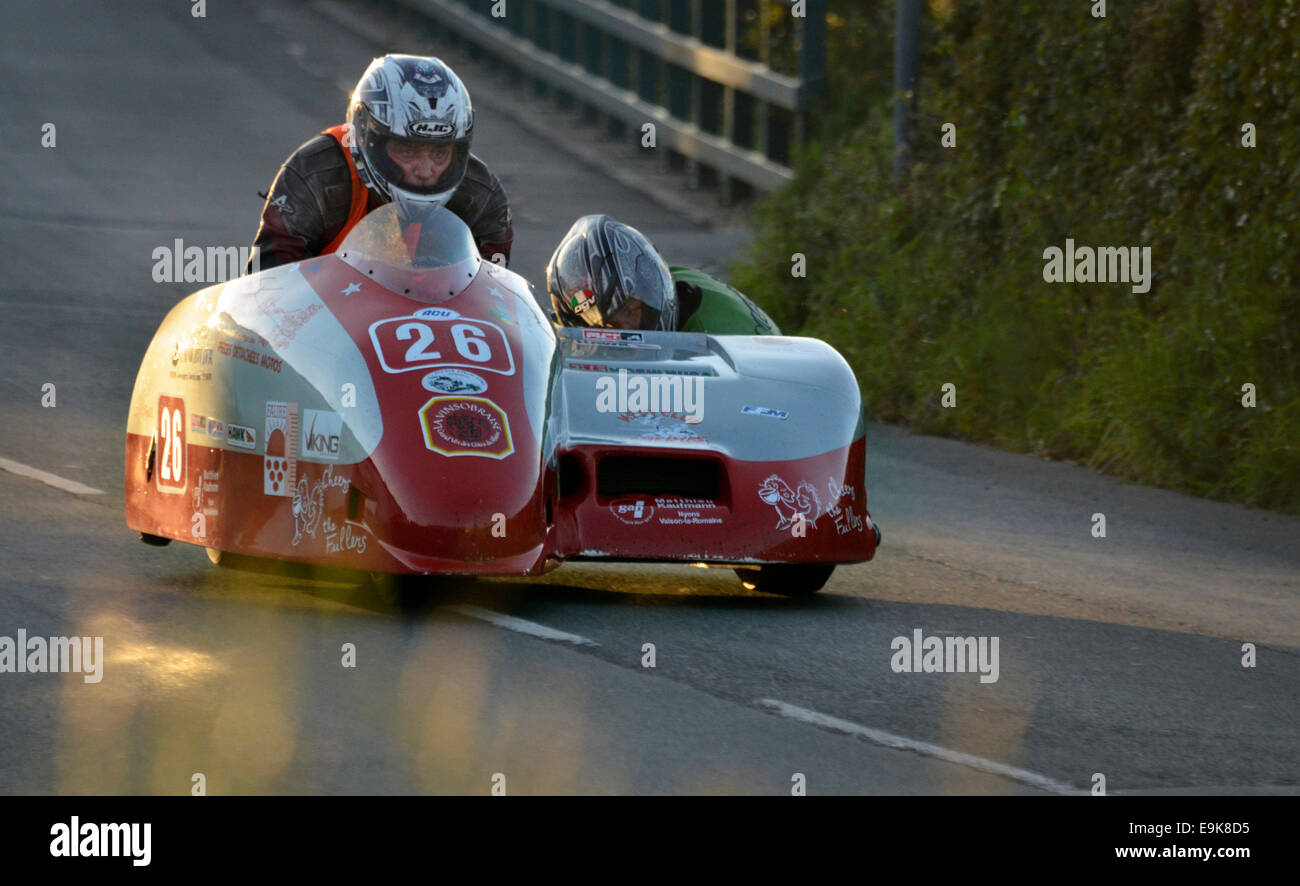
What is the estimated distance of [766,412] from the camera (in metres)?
8.69

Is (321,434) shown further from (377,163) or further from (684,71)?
(684,71)

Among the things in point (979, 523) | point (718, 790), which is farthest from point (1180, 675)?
point (979, 523)

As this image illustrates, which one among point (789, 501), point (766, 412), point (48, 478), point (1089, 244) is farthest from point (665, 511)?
point (1089, 244)

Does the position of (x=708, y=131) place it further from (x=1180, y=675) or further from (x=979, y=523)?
(x=1180, y=675)

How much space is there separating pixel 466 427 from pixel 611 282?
211cm

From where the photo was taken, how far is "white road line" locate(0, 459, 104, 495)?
10227mm

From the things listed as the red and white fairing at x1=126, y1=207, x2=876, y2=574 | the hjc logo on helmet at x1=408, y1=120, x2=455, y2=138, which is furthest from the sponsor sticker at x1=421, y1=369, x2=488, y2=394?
the hjc logo on helmet at x1=408, y1=120, x2=455, y2=138

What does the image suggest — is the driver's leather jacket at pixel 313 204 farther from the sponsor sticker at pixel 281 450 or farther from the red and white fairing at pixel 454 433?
the sponsor sticker at pixel 281 450

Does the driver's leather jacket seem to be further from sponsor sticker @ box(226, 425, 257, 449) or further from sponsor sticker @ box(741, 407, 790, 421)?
sponsor sticker @ box(741, 407, 790, 421)

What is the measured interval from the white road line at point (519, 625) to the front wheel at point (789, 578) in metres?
1.20

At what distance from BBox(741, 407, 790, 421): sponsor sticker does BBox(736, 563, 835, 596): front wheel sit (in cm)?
56

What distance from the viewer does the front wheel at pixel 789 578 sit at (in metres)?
8.84

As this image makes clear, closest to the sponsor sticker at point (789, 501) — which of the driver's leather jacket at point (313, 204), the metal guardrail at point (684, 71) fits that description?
the driver's leather jacket at point (313, 204)
